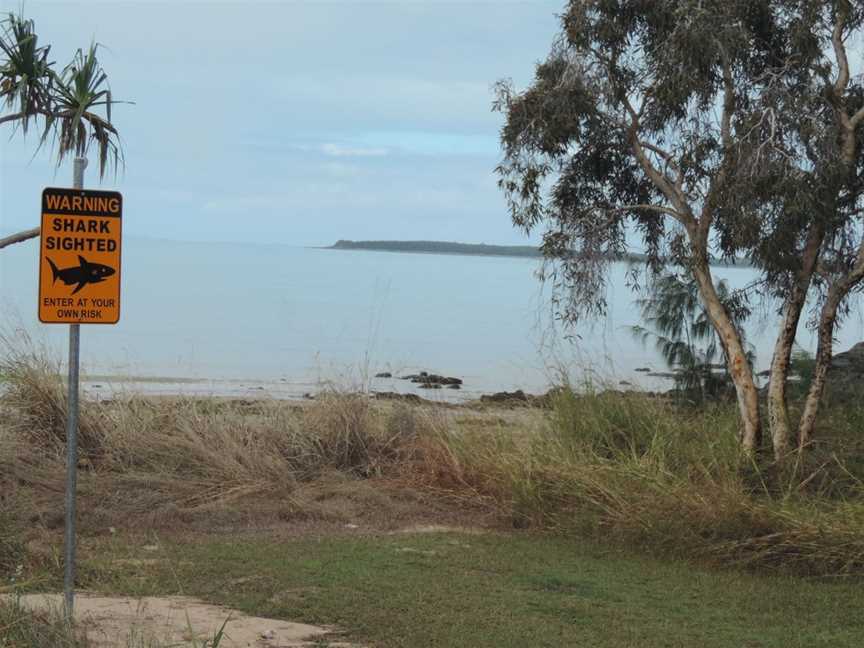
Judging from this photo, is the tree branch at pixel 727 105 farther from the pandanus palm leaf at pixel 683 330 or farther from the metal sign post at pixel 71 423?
the metal sign post at pixel 71 423

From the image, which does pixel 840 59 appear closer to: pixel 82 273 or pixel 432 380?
pixel 82 273

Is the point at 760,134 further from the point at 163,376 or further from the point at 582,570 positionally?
the point at 163,376

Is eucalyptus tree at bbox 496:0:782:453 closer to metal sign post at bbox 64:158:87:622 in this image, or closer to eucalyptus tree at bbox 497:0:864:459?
eucalyptus tree at bbox 497:0:864:459

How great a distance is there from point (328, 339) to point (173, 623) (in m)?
33.4

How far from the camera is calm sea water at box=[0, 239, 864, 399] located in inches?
841

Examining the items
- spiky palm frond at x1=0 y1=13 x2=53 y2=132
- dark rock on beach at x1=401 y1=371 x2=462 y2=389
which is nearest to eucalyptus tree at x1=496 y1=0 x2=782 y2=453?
spiky palm frond at x1=0 y1=13 x2=53 y2=132

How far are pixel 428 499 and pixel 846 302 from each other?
4.78 m

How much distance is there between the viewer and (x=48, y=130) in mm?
8453

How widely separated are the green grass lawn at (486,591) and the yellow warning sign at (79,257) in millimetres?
2500

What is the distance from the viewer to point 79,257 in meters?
6.27

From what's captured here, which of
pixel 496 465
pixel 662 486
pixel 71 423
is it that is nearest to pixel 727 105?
pixel 662 486

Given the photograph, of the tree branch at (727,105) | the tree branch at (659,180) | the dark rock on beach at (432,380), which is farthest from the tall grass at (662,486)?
the dark rock on beach at (432,380)

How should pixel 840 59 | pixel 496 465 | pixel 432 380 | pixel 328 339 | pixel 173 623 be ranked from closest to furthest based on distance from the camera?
pixel 173 623, pixel 840 59, pixel 496 465, pixel 432 380, pixel 328 339

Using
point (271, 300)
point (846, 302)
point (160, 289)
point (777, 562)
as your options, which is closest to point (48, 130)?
point (777, 562)
